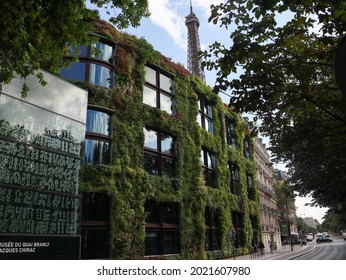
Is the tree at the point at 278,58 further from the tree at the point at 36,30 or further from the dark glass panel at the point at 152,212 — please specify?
the dark glass panel at the point at 152,212

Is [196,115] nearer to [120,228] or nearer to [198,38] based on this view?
[120,228]

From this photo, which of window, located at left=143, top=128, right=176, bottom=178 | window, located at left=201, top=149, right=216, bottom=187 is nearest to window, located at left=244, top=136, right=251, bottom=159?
window, located at left=201, top=149, right=216, bottom=187

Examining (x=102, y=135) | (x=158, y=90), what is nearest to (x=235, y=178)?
(x=158, y=90)

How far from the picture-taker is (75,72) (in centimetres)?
1875

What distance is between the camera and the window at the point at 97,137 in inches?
685

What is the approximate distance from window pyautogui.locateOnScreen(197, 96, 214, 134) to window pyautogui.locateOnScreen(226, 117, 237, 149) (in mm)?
3884

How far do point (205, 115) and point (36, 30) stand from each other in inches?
821

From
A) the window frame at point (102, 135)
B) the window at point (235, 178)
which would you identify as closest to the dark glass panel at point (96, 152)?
the window frame at point (102, 135)

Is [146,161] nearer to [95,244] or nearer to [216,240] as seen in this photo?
[95,244]

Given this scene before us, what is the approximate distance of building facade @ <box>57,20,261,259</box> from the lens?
16953 millimetres

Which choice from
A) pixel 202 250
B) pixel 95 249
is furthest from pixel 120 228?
pixel 202 250

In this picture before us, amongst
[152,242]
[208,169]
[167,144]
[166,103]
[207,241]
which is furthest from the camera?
[208,169]

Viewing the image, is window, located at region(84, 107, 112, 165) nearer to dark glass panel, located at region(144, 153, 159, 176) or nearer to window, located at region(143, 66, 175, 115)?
dark glass panel, located at region(144, 153, 159, 176)
